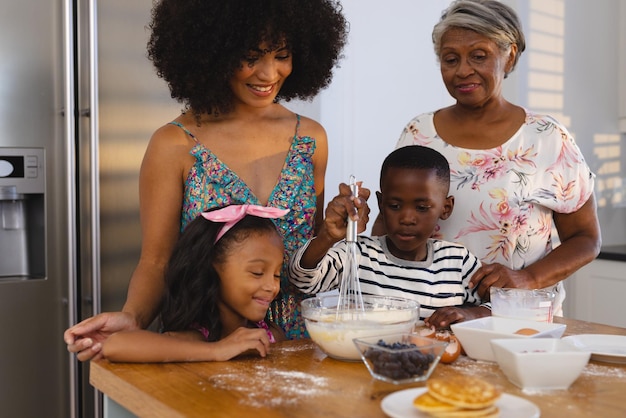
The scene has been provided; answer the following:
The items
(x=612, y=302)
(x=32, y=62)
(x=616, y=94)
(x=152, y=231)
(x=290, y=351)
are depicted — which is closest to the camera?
(x=290, y=351)

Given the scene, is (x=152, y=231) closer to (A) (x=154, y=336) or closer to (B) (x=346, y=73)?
(A) (x=154, y=336)

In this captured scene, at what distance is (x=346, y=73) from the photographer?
9.80ft

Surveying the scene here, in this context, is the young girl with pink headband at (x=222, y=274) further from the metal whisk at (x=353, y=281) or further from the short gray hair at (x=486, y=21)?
the short gray hair at (x=486, y=21)

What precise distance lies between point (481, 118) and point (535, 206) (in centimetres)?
25

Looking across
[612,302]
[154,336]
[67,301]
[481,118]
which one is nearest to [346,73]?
[481,118]

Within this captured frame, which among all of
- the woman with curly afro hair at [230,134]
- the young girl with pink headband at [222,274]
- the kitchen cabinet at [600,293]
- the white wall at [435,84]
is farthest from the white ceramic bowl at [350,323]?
the kitchen cabinet at [600,293]

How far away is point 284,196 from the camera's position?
178 cm

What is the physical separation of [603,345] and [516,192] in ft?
1.77

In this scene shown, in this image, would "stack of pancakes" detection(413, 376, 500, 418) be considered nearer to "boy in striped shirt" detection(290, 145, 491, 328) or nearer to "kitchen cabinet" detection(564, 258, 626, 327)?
"boy in striped shirt" detection(290, 145, 491, 328)

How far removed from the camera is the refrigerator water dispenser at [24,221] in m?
2.45

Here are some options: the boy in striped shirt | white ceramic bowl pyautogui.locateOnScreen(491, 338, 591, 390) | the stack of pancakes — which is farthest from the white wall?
the stack of pancakes

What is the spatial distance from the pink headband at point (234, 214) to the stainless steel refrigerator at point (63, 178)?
3.37 ft

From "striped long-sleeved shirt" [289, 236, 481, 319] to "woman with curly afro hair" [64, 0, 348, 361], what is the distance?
92 mm

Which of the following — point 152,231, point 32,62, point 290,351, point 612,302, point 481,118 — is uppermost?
point 32,62
